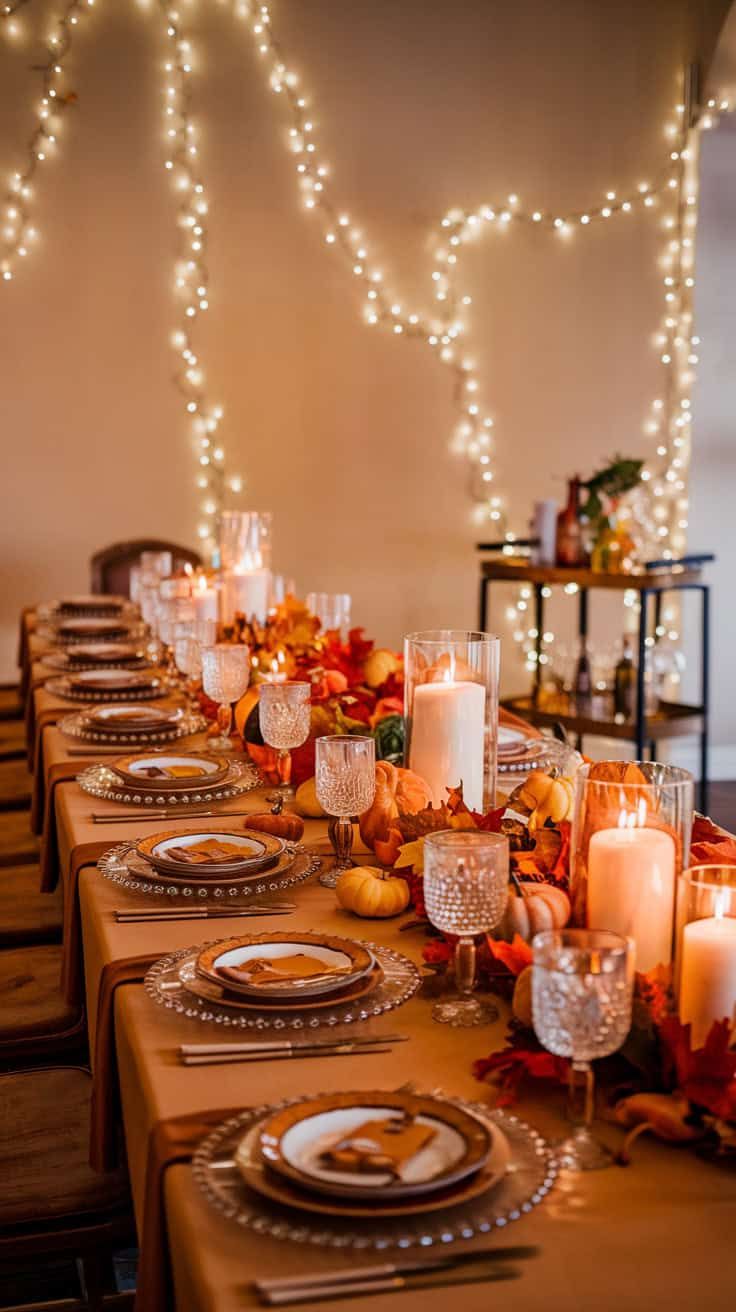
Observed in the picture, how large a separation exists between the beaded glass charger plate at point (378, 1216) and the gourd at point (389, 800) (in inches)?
27.2

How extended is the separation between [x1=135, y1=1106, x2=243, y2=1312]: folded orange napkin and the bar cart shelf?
10.6 ft

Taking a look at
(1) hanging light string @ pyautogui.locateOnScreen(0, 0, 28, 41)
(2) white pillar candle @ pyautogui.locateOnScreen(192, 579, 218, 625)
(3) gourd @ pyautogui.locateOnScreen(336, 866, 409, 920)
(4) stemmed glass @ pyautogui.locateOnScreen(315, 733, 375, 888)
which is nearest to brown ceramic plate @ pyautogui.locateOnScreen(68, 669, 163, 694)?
(2) white pillar candle @ pyautogui.locateOnScreen(192, 579, 218, 625)

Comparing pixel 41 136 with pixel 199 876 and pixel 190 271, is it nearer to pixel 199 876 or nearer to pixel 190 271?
pixel 190 271

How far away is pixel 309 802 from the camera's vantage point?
187cm

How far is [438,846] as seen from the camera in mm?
1117

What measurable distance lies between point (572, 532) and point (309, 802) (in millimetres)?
2786

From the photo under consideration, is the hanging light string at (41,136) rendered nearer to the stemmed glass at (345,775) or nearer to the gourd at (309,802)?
the gourd at (309,802)

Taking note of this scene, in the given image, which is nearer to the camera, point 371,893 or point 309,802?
point 371,893

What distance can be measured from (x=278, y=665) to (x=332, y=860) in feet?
2.40

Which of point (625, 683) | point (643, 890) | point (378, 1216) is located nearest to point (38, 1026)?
point (643, 890)

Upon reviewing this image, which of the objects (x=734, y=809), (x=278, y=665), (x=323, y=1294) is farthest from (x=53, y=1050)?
(x=734, y=809)

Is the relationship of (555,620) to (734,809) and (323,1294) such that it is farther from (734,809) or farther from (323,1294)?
(323,1294)

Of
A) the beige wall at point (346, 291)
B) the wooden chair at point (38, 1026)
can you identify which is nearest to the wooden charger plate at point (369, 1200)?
the wooden chair at point (38, 1026)

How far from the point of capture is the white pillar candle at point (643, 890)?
1.15 meters
